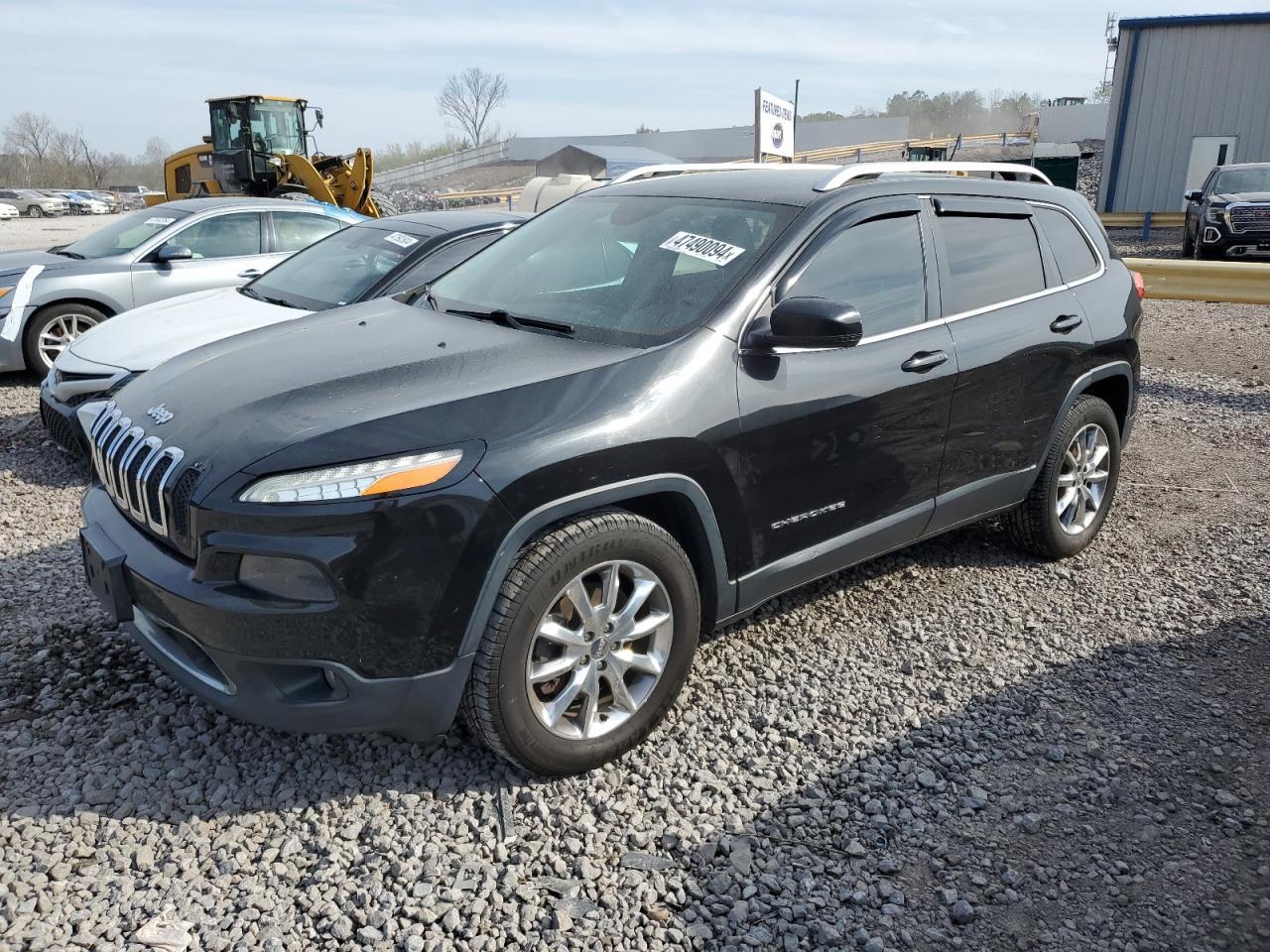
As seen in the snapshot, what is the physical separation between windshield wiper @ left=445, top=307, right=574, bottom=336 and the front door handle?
1.24 meters

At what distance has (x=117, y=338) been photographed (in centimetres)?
560

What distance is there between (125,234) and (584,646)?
718 centimetres

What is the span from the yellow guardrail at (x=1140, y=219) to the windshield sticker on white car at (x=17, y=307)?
21079mm

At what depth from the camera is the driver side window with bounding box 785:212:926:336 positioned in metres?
3.35

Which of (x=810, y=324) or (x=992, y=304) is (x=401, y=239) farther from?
(x=810, y=324)

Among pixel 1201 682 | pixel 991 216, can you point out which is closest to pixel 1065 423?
pixel 991 216

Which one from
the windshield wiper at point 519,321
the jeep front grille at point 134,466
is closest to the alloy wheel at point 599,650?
the windshield wiper at point 519,321

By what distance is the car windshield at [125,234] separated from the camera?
7.93m

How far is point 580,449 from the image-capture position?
2.67m

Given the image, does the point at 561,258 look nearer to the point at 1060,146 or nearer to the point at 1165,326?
the point at 1165,326

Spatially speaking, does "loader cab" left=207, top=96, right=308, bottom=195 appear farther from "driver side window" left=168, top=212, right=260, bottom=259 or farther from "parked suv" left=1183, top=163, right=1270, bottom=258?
"parked suv" left=1183, top=163, right=1270, bottom=258

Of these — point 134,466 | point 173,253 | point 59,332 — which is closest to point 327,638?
point 134,466

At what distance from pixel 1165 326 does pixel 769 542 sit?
9716 mm

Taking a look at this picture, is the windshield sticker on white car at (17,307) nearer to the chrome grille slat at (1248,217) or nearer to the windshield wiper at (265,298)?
the windshield wiper at (265,298)
